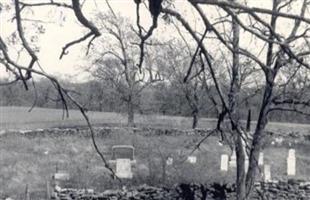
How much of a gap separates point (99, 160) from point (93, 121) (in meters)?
17.7

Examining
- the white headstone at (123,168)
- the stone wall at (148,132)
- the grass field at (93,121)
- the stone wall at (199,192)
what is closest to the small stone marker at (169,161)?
the white headstone at (123,168)

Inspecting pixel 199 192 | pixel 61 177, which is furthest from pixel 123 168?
pixel 199 192

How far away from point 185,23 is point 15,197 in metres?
14.1

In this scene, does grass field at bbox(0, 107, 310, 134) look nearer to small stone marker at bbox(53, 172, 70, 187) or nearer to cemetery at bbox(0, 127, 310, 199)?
cemetery at bbox(0, 127, 310, 199)

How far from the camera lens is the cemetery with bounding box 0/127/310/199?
18.7 m

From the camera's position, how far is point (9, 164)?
77.4 ft

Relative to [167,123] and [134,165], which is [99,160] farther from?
[167,123]

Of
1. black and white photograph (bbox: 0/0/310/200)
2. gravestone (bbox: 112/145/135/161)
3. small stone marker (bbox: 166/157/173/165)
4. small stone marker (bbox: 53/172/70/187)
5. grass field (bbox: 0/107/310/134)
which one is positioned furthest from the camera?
grass field (bbox: 0/107/310/134)

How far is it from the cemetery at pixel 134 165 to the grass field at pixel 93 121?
5.37 metres

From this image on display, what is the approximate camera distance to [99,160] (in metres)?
25.5

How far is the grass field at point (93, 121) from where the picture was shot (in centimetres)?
4006

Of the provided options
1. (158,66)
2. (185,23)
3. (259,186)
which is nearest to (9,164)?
(259,186)

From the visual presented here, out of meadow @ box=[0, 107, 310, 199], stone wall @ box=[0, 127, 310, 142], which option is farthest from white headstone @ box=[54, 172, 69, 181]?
stone wall @ box=[0, 127, 310, 142]

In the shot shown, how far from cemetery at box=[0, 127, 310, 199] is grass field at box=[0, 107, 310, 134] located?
5.37 meters
